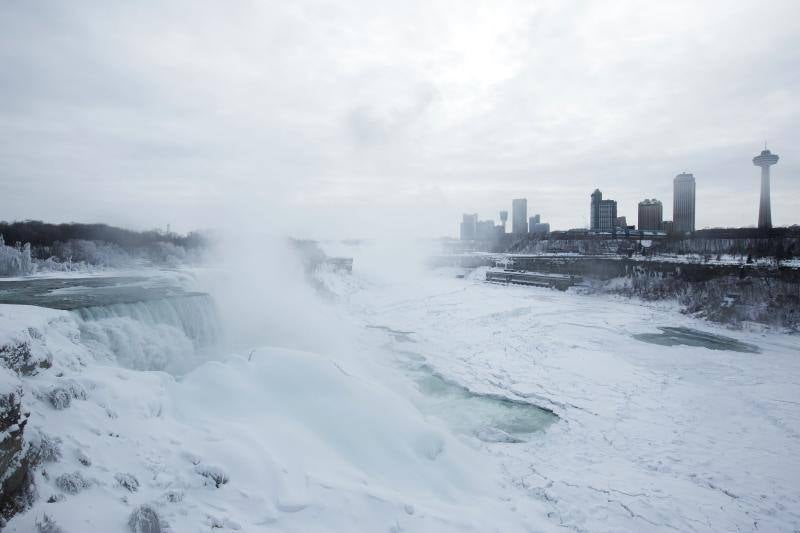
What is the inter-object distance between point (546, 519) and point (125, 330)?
11253 mm

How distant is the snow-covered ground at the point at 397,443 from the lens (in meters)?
5.34

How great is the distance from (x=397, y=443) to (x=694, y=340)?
1897cm

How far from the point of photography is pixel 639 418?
10797 mm

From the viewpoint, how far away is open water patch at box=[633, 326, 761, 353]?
62.3 ft

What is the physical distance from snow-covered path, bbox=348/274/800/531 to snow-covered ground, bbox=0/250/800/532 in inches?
1.9

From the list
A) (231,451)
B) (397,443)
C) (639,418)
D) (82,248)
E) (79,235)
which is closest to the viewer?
(231,451)

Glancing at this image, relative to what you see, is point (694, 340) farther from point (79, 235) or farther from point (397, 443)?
point (79, 235)

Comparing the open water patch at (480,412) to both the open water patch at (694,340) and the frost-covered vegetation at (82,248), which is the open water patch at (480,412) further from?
the frost-covered vegetation at (82,248)

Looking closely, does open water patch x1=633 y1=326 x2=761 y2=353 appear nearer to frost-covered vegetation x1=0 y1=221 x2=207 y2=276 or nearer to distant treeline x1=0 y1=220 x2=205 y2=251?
frost-covered vegetation x1=0 y1=221 x2=207 y2=276

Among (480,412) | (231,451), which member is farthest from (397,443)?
(480,412)

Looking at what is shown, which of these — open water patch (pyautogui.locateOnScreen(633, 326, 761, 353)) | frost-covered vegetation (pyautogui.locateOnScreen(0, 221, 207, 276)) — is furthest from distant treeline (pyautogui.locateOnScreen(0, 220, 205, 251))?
open water patch (pyautogui.locateOnScreen(633, 326, 761, 353))

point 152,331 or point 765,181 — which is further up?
point 765,181

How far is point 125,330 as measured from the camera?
37.8 ft

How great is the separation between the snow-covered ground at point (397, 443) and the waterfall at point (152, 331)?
0.53ft
